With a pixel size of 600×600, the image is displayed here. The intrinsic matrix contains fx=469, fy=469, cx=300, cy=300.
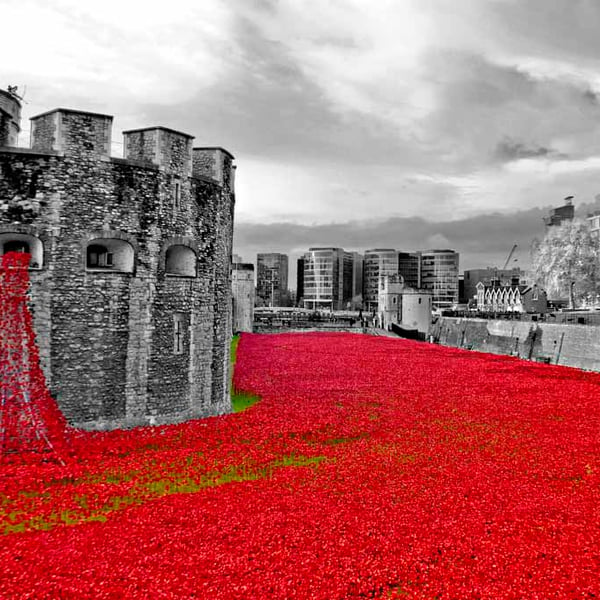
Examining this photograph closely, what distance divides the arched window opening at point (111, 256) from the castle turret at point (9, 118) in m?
4.22

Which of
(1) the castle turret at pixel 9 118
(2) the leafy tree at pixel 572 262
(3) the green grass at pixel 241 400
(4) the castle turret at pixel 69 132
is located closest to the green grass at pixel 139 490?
(3) the green grass at pixel 241 400

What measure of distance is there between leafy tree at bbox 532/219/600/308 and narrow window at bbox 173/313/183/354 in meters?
55.8

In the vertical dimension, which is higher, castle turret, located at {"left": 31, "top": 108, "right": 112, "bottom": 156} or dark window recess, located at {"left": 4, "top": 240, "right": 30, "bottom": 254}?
castle turret, located at {"left": 31, "top": 108, "right": 112, "bottom": 156}

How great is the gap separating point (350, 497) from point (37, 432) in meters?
8.88

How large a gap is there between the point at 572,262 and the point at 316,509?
195ft

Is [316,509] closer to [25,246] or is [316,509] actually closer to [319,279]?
[25,246]

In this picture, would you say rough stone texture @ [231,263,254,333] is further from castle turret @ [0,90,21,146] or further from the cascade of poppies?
the cascade of poppies

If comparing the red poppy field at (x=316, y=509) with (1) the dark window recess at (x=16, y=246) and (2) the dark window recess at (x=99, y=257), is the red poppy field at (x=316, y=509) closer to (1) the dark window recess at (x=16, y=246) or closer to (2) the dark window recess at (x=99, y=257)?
(2) the dark window recess at (x=99, y=257)

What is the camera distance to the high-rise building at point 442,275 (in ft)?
603

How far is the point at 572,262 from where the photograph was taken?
5831cm

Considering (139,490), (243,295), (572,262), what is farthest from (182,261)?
(572,262)

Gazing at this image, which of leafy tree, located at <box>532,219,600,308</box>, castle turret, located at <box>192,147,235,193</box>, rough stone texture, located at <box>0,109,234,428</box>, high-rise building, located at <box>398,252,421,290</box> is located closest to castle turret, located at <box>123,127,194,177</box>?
rough stone texture, located at <box>0,109,234,428</box>

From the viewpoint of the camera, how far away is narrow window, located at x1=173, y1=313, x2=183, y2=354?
17.1 metres

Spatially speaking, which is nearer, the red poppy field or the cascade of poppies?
the red poppy field
